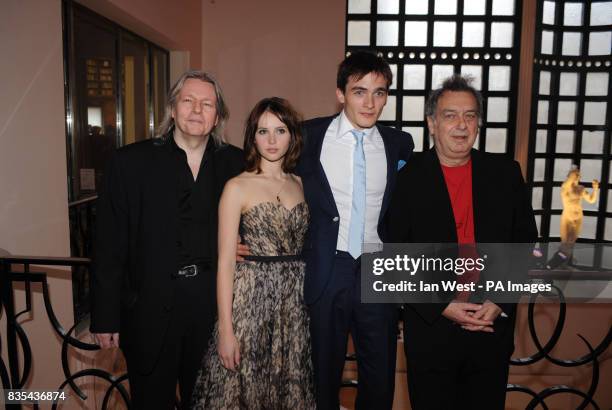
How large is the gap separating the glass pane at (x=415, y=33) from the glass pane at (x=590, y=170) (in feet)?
10.4

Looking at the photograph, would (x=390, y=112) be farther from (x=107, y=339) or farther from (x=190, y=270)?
(x=107, y=339)

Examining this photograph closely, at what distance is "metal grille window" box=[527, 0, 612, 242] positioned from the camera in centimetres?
745

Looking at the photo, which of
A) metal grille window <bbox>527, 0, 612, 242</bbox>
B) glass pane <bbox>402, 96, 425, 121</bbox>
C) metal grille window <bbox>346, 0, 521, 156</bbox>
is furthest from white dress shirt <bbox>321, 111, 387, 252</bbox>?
metal grille window <bbox>527, 0, 612, 242</bbox>

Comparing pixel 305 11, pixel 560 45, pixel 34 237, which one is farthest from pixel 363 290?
pixel 560 45

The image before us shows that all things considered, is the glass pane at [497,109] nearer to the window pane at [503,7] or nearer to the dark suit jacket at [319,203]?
the window pane at [503,7]

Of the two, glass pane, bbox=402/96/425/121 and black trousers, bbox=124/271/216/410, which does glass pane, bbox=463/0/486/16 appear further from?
black trousers, bbox=124/271/216/410

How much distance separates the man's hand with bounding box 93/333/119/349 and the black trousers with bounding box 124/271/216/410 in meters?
0.06

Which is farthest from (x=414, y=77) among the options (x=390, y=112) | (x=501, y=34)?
(x=501, y=34)

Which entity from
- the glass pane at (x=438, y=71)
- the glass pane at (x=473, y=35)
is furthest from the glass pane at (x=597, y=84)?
the glass pane at (x=438, y=71)

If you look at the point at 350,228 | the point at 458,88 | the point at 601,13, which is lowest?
the point at 350,228

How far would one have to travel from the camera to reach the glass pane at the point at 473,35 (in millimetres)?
7066

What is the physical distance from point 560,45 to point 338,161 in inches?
273

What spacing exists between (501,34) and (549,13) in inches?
38.8

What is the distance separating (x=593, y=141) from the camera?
7.70 meters
